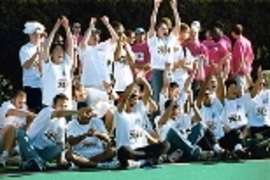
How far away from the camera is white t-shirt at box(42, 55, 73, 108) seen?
13.7 meters

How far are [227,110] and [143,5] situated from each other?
5921 millimetres

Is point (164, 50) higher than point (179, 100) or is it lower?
higher

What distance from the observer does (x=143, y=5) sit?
19.9 meters

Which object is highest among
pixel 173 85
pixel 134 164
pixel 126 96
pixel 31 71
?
pixel 31 71

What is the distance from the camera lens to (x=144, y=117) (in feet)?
44.3

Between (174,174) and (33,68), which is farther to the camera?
(33,68)

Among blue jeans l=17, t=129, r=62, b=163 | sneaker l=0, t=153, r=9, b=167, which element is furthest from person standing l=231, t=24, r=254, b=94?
sneaker l=0, t=153, r=9, b=167

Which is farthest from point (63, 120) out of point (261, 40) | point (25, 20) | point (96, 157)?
point (261, 40)

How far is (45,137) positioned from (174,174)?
1.78m

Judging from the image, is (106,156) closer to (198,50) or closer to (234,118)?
(234,118)

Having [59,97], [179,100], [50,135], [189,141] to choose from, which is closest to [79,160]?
[50,135]

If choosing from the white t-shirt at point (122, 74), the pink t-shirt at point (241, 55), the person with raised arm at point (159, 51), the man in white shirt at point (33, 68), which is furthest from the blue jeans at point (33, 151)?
the pink t-shirt at point (241, 55)

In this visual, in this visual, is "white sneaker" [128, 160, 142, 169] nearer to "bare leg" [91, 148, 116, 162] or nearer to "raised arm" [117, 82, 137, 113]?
"bare leg" [91, 148, 116, 162]

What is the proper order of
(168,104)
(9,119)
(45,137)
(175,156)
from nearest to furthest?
(45,137), (9,119), (175,156), (168,104)
